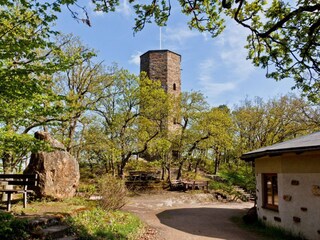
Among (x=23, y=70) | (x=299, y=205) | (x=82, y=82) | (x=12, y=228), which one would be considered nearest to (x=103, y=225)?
(x=12, y=228)

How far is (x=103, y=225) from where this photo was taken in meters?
8.35

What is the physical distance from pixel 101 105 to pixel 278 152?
50.0 ft

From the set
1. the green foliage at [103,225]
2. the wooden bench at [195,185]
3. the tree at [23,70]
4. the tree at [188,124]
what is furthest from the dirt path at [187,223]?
the tree at [188,124]

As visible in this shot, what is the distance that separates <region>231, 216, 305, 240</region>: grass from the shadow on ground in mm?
404

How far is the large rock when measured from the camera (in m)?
11.6

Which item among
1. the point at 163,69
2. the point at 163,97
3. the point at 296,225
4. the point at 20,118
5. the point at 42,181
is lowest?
the point at 296,225

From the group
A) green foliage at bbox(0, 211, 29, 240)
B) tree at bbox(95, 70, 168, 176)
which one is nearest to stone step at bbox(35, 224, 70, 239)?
→ green foliage at bbox(0, 211, 29, 240)

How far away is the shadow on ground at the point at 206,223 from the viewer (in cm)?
932

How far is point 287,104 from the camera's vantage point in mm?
27734

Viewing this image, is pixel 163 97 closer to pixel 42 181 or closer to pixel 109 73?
pixel 109 73

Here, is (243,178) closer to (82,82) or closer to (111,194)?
(82,82)

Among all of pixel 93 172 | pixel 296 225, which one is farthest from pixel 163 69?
pixel 296 225

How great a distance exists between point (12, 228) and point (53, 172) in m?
6.09

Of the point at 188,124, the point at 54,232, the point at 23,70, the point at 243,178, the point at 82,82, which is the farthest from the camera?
the point at 243,178
